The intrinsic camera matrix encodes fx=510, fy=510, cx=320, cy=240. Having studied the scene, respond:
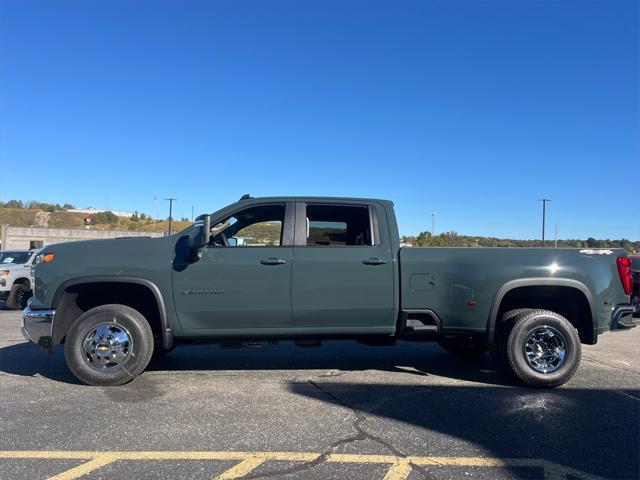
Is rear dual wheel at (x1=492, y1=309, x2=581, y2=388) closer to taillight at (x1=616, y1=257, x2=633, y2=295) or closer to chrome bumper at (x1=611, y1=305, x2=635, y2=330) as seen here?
chrome bumper at (x1=611, y1=305, x2=635, y2=330)

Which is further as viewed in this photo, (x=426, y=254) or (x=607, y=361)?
(x=607, y=361)

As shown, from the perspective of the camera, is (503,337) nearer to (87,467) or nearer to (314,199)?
(314,199)

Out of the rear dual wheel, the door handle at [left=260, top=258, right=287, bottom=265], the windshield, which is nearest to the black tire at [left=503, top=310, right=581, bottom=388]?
the rear dual wheel

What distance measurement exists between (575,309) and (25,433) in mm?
5598

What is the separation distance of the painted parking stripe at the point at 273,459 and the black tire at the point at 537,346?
1.94m

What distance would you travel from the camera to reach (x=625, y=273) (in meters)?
5.70

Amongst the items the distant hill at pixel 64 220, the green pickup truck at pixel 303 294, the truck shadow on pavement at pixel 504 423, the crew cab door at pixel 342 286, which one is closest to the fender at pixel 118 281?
the green pickup truck at pixel 303 294

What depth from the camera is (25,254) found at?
1401 centimetres

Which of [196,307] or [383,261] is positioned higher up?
[383,261]

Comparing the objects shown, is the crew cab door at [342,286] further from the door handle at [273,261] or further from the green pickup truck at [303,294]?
the door handle at [273,261]

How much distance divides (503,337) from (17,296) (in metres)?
A: 12.5

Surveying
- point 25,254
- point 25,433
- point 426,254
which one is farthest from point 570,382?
point 25,254

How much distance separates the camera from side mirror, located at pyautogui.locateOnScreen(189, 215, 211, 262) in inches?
Answer: 207

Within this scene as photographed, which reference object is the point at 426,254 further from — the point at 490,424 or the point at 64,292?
the point at 64,292
